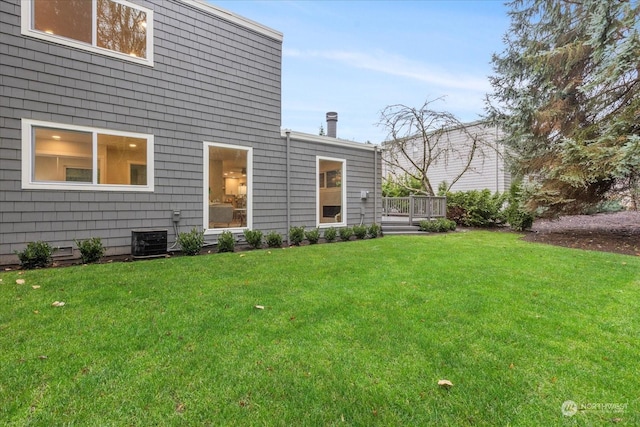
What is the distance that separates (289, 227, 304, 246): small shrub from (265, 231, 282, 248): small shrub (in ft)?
1.54

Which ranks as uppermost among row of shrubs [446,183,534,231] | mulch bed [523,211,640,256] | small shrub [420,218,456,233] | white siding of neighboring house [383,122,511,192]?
white siding of neighboring house [383,122,511,192]

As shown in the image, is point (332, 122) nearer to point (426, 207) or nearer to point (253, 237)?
point (426, 207)

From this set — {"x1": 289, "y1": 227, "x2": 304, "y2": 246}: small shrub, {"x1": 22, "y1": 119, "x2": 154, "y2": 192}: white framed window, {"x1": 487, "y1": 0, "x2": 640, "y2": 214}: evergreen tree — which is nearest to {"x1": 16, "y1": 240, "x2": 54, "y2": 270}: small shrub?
{"x1": 22, "y1": 119, "x2": 154, "y2": 192}: white framed window

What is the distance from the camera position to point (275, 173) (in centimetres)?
802

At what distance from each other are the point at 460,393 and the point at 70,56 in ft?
24.1

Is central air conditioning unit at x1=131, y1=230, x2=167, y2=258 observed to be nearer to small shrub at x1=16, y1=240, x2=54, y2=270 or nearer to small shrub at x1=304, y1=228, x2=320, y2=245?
small shrub at x1=16, y1=240, x2=54, y2=270

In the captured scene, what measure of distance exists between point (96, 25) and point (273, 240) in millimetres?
5264

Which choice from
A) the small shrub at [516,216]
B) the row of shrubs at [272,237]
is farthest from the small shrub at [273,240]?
the small shrub at [516,216]

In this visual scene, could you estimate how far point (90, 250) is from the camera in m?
5.19

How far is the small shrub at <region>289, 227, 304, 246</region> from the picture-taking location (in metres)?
7.73

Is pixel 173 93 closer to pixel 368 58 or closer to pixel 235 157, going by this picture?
pixel 235 157

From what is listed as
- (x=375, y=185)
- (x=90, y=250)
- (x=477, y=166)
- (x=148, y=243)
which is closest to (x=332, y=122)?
(x=375, y=185)

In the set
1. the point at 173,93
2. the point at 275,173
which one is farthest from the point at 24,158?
the point at 275,173

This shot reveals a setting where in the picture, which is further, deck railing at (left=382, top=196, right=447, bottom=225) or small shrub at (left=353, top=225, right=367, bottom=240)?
deck railing at (left=382, top=196, right=447, bottom=225)
